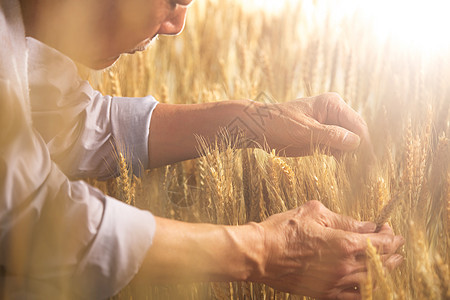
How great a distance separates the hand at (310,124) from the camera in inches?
45.8

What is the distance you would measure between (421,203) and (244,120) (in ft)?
1.44

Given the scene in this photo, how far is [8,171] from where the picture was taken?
0.68 meters

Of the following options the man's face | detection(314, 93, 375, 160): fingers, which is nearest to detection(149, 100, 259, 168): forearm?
detection(314, 93, 375, 160): fingers

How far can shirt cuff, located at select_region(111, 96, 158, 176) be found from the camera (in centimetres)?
125

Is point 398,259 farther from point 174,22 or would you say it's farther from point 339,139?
point 174,22

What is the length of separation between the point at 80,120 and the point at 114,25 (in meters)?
0.40

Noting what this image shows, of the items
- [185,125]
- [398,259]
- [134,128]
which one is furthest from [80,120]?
[398,259]

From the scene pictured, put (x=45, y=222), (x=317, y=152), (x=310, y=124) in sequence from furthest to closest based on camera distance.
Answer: (x=310, y=124) → (x=317, y=152) → (x=45, y=222)

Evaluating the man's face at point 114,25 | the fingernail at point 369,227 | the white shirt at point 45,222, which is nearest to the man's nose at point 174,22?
the man's face at point 114,25

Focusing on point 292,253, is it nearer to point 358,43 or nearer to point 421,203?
point 421,203

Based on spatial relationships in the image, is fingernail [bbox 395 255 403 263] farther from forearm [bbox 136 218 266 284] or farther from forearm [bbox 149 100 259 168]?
forearm [bbox 149 100 259 168]

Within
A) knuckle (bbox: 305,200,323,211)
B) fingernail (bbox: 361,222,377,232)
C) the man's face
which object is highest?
the man's face

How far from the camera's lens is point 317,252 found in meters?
0.88

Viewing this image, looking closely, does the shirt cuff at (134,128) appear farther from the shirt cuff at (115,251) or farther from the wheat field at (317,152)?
the shirt cuff at (115,251)
